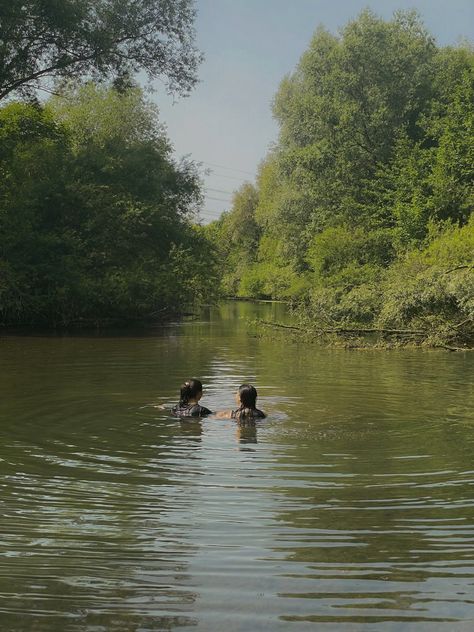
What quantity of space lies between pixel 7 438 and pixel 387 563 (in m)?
7.26

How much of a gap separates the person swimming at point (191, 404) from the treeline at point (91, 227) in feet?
76.1

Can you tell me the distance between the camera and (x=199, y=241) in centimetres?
4816

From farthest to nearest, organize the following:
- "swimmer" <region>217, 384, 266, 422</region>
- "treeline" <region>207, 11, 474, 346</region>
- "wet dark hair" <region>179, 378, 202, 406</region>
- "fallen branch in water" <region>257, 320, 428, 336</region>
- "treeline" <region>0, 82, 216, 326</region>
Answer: "treeline" <region>207, 11, 474, 346</region>
"treeline" <region>0, 82, 216, 326</region>
"fallen branch in water" <region>257, 320, 428, 336</region>
"wet dark hair" <region>179, 378, 202, 406</region>
"swimmer" <region>217, 384, 266, 422</region>

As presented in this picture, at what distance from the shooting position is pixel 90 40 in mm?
32812

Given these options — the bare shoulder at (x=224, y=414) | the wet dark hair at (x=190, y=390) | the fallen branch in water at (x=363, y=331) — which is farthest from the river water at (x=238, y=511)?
the fallen branch in water at (x=363, y=331)

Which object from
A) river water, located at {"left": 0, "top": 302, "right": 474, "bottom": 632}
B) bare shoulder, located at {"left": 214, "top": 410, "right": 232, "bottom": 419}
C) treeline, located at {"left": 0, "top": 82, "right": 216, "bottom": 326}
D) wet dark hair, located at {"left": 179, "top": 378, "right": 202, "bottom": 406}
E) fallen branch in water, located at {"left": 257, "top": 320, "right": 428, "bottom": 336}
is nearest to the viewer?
river water, located at {"left": 0, "top": 302, "right": 474, "bottom": 632}

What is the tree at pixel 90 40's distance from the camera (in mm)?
31625

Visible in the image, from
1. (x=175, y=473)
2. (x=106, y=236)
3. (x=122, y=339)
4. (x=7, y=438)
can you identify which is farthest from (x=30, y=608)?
(x=106, y=236)

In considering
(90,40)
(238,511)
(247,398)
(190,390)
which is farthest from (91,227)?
(238,511)

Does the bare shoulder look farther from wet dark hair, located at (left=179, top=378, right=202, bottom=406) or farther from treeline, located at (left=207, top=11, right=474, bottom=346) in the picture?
treeline, located at (left=207, top=11, right=474, bottom=346)

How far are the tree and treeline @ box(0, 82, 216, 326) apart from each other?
1.65 m

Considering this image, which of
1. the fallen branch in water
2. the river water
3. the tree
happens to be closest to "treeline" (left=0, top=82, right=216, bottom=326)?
the tree

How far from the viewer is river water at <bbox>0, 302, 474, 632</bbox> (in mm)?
4750

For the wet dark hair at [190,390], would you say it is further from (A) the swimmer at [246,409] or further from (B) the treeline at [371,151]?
(B) the treeline at [371,151]
